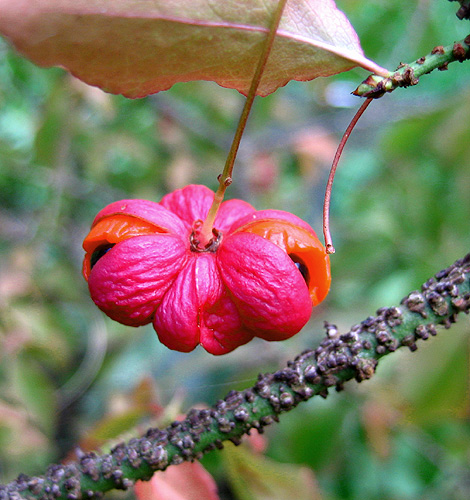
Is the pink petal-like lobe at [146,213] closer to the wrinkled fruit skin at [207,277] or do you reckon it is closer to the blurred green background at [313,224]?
the wrinkled fruit skin at [207,277]

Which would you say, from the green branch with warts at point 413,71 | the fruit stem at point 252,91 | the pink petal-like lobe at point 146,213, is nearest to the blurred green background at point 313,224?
the pink petal-like lobe at point 146,213

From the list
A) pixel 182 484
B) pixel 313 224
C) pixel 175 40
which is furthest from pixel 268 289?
pixel 313 224

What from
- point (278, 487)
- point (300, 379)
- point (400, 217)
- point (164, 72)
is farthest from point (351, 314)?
point (164, 72)

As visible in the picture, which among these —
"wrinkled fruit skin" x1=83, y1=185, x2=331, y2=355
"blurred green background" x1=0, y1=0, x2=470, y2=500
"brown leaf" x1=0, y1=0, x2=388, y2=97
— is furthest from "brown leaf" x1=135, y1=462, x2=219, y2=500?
"brown leaf" x1=0, y1=0, x2=388, y2=97

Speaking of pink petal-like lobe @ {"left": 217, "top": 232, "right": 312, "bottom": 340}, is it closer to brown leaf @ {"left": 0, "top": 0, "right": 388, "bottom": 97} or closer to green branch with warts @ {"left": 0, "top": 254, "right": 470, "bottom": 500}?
green branch with warts @ {"left": 0, "top": 254, "right": 470, "bottom": 500}

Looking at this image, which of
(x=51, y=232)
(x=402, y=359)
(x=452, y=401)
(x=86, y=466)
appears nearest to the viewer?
(x=86, y=466)

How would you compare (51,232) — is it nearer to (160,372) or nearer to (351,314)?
(160,372)

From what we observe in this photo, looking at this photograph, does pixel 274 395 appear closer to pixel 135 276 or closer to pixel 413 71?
pixel 135 276
